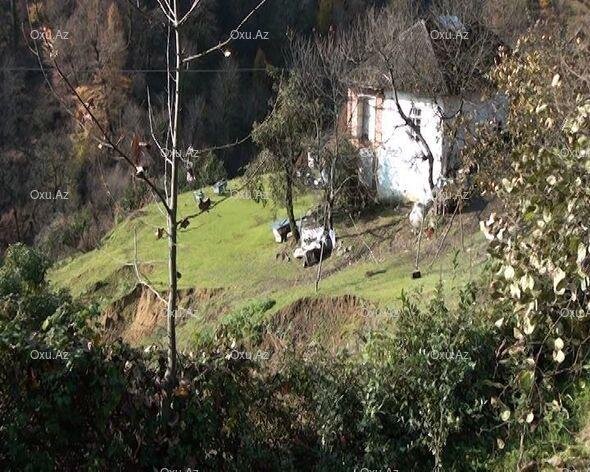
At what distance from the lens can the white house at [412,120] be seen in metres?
19.1

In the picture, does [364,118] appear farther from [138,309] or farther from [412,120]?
[138,309]

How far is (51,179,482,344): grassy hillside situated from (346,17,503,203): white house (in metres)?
1.02

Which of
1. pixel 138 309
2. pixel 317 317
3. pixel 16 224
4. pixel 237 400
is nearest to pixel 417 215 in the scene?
pixel 317 317

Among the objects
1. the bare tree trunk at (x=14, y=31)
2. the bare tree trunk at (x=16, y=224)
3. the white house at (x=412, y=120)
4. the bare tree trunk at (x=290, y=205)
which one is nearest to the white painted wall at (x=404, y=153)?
the white house at (x=412, y=120)

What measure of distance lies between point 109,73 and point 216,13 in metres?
9.09

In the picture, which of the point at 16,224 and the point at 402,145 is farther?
the point at 16,224

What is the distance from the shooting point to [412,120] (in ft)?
65.9

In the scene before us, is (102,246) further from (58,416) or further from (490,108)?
(58,416)

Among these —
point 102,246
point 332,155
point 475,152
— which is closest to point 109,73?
point 102,246

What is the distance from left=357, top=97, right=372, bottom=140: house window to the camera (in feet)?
73.6

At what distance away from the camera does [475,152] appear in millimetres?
12875

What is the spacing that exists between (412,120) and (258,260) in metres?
5.53

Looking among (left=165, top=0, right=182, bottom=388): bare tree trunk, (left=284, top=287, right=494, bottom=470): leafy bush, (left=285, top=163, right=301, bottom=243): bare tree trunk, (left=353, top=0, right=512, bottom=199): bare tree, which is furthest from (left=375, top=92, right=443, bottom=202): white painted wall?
(left=165, top=0, right=182, bottom=388): bare tree trunk

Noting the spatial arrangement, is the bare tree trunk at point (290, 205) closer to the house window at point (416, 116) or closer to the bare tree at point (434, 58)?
the bare tree at point (434, 58)
